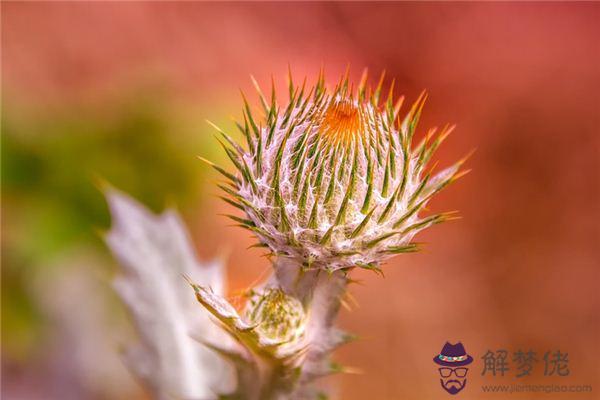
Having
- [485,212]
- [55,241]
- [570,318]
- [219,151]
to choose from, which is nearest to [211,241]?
[219,151]

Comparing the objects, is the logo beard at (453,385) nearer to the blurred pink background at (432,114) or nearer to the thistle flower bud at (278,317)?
the thistle flower bud at (278,317)

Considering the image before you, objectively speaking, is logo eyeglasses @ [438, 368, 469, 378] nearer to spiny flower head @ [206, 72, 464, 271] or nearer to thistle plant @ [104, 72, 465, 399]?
thistle plant @ [104, 72, 465, 399]

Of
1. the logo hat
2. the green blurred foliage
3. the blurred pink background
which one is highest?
the blurred pink background

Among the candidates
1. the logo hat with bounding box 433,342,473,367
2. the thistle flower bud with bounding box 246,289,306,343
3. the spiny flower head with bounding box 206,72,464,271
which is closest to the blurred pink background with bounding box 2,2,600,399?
the logo hat with bounding box 433,342,473,367

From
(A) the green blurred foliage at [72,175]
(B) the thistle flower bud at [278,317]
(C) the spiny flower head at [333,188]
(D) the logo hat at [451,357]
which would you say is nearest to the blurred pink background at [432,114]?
(A) the green blurred foliage at [72,175]

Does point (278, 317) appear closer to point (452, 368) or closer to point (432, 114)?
point (452, 368)

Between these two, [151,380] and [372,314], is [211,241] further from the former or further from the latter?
[151,380]

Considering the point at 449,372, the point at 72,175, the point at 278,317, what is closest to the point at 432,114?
the point at 72,175
